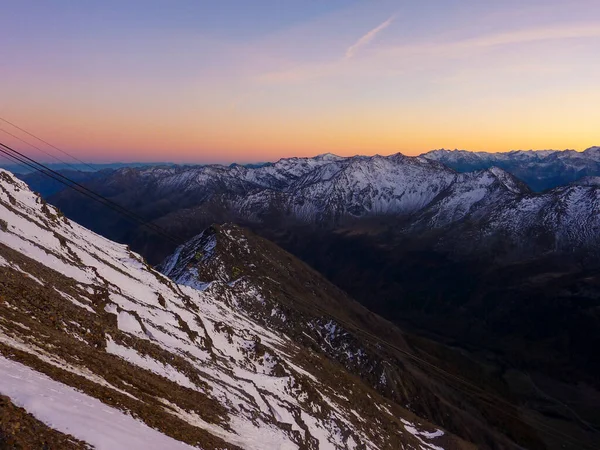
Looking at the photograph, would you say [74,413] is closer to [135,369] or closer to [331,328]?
[135,369]

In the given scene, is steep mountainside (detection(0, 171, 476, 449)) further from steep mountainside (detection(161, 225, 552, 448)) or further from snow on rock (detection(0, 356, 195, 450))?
steep mountainside (detection(161, 225, 552, 448))

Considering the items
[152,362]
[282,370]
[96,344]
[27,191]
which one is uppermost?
[27,191]

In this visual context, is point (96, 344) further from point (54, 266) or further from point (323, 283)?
Answer: point (323, 283)

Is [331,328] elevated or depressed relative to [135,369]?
depressed

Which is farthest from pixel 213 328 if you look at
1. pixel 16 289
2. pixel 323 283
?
pixel 323 283

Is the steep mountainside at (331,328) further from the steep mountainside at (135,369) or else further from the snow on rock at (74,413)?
the snow on rock at (74,413)

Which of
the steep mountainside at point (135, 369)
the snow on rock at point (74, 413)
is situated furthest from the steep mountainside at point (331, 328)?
the snow on rock at point (74, 413)

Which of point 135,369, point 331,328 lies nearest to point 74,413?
point 135,369

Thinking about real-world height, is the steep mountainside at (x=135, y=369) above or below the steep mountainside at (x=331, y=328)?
above

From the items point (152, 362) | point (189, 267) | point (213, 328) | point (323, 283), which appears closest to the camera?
point (152, 362)
